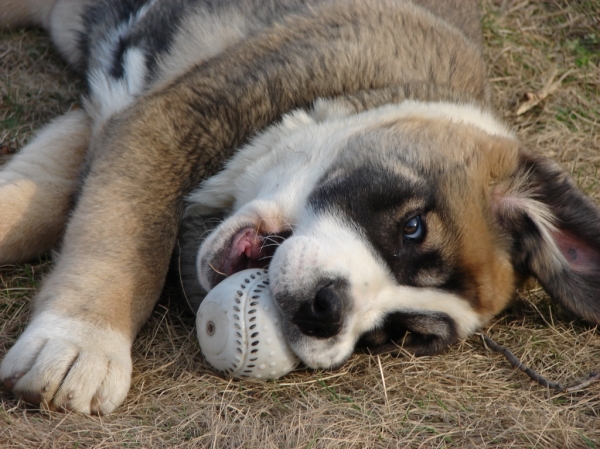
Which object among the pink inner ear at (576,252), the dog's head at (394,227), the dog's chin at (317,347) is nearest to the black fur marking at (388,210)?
the dog's head at (394,227)

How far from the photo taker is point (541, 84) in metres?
5.48

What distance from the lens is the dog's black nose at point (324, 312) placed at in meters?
2.71

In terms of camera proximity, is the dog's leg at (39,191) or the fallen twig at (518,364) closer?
the fallen twig at (518,364)

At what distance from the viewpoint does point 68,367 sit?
107 inches

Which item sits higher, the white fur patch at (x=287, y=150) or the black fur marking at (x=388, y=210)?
the white fur patch at (x=287, y=150)

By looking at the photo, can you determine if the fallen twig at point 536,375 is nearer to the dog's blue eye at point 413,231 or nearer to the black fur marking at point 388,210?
the black fur marking at point 388,210

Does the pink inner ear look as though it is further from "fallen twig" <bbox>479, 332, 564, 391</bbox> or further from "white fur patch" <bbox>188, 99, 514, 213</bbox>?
"white fur patch" <bbox>188, 99, 514, 213</bbox>

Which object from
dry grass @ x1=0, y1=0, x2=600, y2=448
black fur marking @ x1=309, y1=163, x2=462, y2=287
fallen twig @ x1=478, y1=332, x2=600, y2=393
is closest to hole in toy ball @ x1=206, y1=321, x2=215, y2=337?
dry grass @ x1=0, y1=0, x2=600, y2=448

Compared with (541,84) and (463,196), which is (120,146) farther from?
(541,84)

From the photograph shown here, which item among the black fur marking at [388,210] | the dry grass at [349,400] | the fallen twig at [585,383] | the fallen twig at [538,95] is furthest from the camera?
the fallen twig at [538,95]

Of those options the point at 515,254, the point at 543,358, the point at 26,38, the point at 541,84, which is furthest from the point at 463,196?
the point at 26,38

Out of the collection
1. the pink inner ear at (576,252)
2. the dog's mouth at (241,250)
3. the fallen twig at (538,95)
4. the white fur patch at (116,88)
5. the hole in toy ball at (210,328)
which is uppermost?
the white fur patch at (116,88)

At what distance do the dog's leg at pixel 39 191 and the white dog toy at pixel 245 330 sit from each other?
993mm

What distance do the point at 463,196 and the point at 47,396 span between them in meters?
1.71
